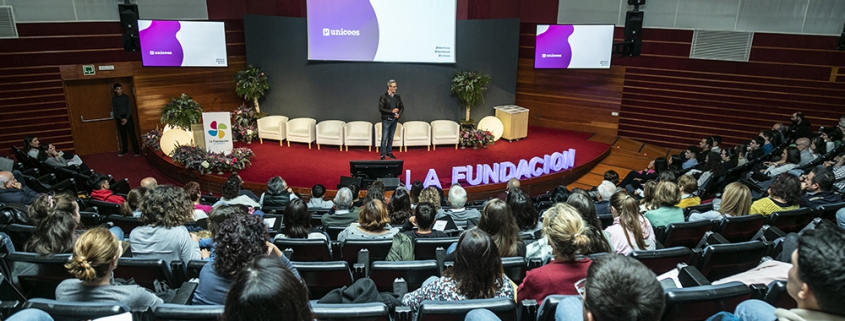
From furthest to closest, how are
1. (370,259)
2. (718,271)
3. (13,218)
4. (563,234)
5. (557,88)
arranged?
(557,88) < (13,218) < (370,259) < (718,271) < (563,234)

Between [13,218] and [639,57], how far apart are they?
34.7 feet

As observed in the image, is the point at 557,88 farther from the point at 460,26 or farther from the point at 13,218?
the point at 13,218

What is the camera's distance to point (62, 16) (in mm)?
9203

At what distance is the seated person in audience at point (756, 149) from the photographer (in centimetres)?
815

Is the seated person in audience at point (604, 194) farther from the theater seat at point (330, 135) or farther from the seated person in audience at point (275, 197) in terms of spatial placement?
the theater seat at point (330, 135)

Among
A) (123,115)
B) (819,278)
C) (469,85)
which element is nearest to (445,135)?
(469,85)

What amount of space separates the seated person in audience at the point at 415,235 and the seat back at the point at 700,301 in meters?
1.80

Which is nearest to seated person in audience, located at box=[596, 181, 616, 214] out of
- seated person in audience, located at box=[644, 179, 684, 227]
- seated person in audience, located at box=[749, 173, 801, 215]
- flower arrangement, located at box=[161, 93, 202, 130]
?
seated person in audience, located at box=[644, 179, 684, 227]

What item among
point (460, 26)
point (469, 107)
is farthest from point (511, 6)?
point (469, 107)

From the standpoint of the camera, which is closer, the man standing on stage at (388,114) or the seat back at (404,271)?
the seat back at (404,271)

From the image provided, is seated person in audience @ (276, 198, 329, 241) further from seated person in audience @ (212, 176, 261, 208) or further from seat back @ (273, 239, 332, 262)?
seated person in audience @ (212, 176, 261, 208)

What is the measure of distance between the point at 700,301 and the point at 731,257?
135 cm

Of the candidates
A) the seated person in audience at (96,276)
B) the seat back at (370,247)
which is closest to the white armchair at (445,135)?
the seat back at (370,247)

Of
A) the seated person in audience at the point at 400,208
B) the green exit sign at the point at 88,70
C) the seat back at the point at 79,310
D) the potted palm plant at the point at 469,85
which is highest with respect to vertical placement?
the green exit sign at the point at 88,70
